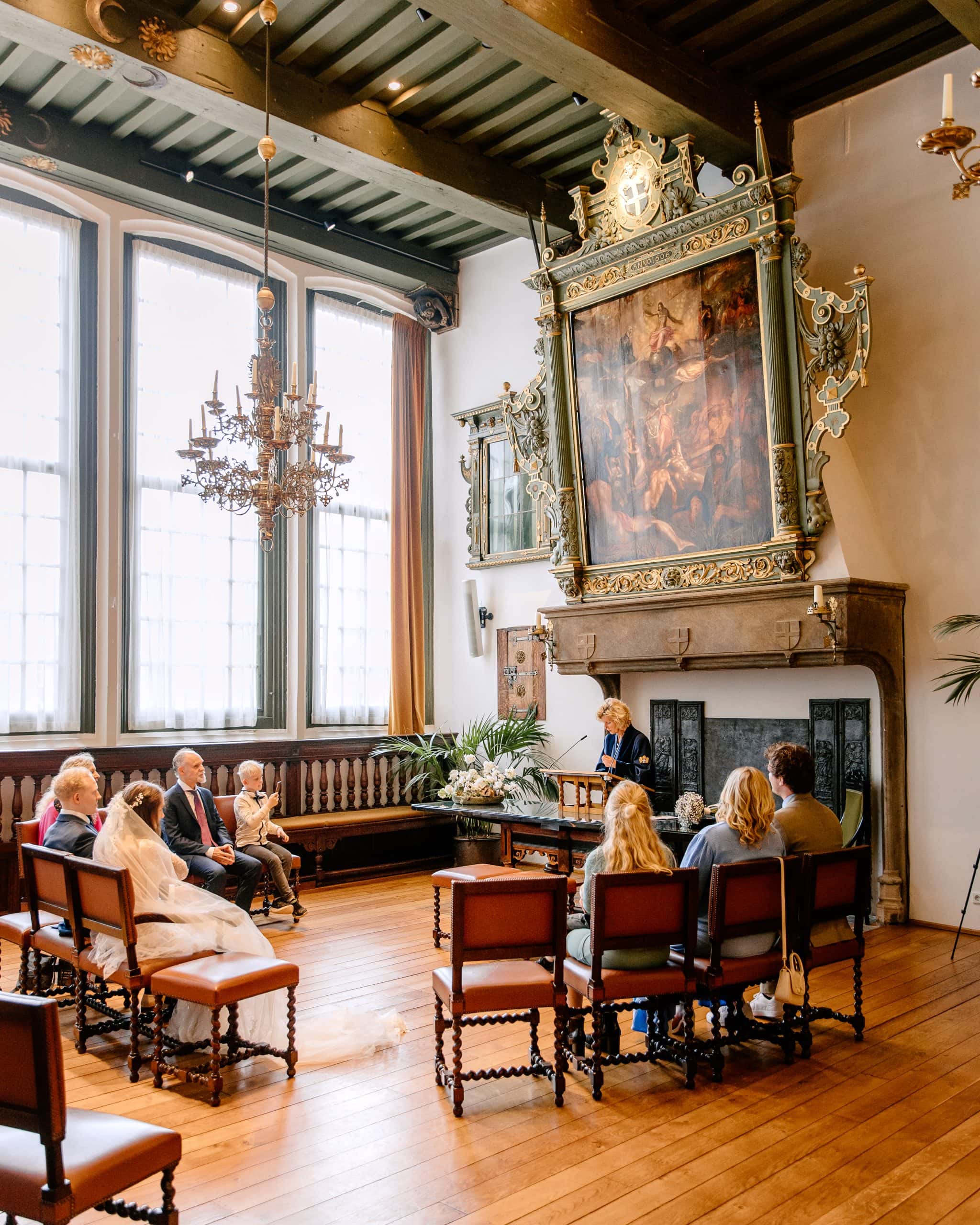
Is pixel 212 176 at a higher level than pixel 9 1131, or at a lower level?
higher

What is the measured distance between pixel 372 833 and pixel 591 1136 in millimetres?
5942

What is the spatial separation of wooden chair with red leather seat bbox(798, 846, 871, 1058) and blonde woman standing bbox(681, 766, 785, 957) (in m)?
0.20

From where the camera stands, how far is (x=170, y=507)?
926 centimetres

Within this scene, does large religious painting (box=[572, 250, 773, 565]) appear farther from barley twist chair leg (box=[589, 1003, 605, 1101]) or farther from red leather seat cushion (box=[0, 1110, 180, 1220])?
red leather seat cushion (box=[0, 1110, 180, 1220])

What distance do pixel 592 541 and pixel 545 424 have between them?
1.11 meters

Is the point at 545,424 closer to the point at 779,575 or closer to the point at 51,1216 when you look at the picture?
the point at 779,575

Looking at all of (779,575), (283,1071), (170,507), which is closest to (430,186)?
(170,507)

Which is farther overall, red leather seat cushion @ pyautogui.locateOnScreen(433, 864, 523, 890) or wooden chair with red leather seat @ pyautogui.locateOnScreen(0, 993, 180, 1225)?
red leather seat cushion @ pyautogui.locateOnScreen(433, 864, 523, 890)

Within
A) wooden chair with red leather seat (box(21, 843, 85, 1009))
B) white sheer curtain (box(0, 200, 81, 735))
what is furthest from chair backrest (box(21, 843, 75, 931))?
white sheer curtain (box(0, 200, 81, 735))

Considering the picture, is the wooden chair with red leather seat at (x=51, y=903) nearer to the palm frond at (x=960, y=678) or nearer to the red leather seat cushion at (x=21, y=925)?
the red leather seat cushion at (x=21, y=925)

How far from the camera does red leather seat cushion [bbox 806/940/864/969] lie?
4695 millimetres

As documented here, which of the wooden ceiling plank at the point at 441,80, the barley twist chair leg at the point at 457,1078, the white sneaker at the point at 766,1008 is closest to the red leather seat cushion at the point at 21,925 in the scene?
the barley twist chair leg at the point at 457,1078

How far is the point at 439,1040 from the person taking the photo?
4.35 m

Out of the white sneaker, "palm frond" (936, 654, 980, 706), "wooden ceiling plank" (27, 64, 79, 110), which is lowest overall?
the white sneaker
